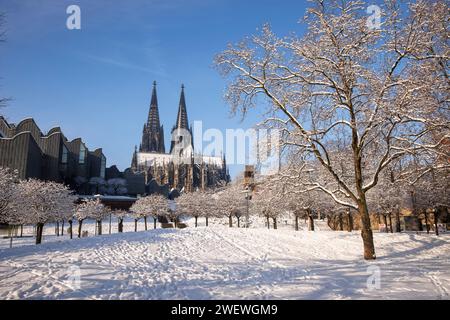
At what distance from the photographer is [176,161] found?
10731cm

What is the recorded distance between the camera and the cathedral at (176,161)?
103 meters

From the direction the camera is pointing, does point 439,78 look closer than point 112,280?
No

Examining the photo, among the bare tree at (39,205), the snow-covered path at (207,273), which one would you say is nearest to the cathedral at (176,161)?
the bare tree at (39,205)

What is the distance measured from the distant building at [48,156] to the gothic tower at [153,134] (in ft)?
167

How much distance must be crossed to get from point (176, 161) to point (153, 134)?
3004 centimetres

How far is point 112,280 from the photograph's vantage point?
25.9 feet

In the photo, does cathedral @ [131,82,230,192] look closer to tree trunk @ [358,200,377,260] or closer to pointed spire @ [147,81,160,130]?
pointed spire @ [147,81,160,130]

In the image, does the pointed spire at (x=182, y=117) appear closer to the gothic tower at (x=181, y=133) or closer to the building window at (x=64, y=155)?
the gothic tower at (x=181, y=133)

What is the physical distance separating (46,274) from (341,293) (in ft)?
25.1

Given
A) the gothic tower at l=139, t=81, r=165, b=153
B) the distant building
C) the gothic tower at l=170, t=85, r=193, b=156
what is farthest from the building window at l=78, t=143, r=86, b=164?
the gothic tower at l=139, t=81, r=165, b=153

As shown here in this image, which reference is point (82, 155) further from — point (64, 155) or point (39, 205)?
point (39, 205)
